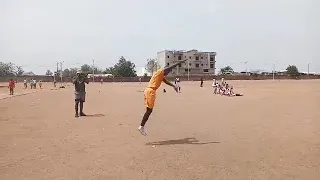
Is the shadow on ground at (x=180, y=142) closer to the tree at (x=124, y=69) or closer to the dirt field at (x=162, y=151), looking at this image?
the dirt field at (x=162, y=151)

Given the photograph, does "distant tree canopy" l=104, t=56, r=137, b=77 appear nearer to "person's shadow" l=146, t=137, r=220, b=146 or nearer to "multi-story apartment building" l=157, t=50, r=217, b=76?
"multi-story apartment building" l=157, t=50, r=217, b=76

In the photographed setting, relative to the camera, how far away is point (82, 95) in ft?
45.8

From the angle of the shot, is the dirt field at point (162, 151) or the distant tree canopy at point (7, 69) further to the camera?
the distant tree canopy at point (7, 69)

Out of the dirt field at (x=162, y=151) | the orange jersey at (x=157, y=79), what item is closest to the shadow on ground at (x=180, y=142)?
the dirt field at (x=162, y=151)

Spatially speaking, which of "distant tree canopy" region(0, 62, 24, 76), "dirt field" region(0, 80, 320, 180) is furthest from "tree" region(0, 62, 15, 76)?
"dirt field" region(0, 80, 320, 180)

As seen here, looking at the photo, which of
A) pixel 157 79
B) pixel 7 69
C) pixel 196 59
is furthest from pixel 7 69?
pixel 157 79

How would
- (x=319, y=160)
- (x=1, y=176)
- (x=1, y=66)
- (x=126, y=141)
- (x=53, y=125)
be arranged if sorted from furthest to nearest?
(x=1, y=66)
(x=53, y=125)
(x=126, y=141)
(x=319, y=160)
(x=1, y=176)

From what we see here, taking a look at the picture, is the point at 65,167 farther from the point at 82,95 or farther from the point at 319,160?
the point at 82,95

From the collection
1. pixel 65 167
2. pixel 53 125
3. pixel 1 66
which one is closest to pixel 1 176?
pixel 65 167

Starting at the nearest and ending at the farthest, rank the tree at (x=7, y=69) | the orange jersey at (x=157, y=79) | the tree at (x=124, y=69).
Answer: the orange jersey at (x=157, y=79) < the tree at (x=124, y=69) < the tree at (x=7, y=69)

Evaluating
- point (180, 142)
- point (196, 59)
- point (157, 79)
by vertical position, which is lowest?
point (180, 142)

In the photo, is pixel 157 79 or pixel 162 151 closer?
pixel 162 151

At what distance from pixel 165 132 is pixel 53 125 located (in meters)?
3.62

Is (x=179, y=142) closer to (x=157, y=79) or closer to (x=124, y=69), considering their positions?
(x=157, y=79)
